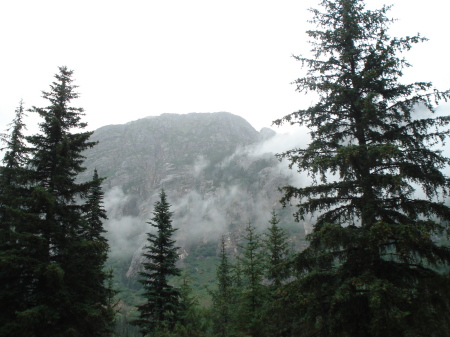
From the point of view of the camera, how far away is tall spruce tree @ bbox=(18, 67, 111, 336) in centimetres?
1004

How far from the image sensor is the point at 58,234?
11.6 meters

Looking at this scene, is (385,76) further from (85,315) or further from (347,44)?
(85,315)

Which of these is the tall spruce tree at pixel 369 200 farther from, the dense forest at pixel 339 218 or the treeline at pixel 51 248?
the treeline at pixel 51 248

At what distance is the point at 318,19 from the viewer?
1008cm

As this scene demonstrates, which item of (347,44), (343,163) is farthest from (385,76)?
(343,163)

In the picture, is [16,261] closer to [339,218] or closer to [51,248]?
[51,248]

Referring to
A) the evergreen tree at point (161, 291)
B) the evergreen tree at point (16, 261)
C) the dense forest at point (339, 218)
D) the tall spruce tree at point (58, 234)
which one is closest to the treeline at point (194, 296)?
the evergreen tree at point (161, 291)

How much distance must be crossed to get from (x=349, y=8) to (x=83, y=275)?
1605 cm

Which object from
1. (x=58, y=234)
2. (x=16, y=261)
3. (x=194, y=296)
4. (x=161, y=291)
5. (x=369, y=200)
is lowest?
(x=194, y=296)

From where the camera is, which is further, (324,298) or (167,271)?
(167,271)

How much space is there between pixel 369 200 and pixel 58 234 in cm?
1291

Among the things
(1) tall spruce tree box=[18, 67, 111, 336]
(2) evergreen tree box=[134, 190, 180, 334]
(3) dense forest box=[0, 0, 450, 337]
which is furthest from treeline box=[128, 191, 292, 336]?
(1) tall spruce tree box=[18, 67, 111, 336]

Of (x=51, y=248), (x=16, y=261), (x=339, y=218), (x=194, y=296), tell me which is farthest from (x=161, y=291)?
(x=339, y=218)

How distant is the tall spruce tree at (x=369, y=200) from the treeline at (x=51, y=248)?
9.23 m
